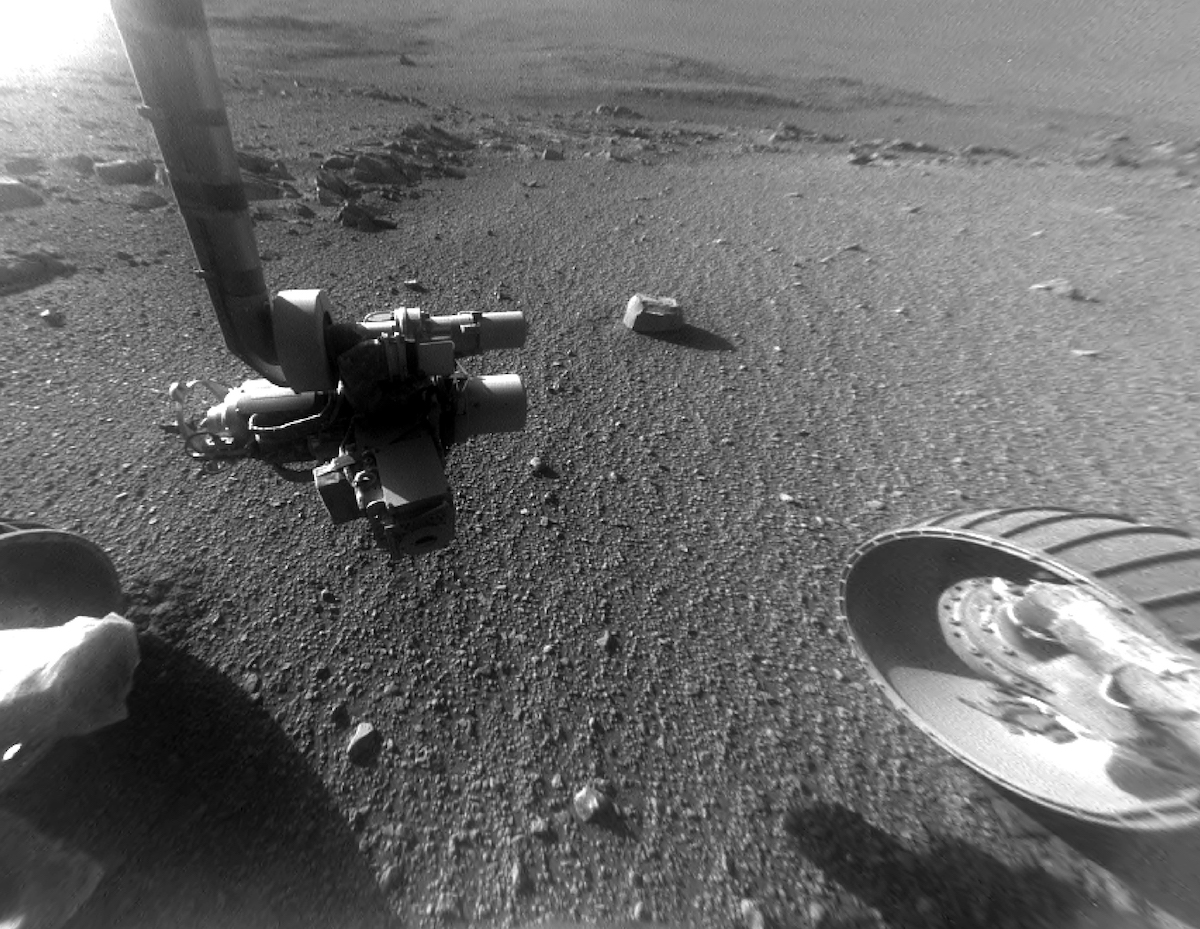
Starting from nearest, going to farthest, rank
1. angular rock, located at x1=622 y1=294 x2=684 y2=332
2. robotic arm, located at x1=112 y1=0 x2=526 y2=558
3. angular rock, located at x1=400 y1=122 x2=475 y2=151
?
robotic arm, located at x1=112 y1=0 x2=526 y2=558, angular rock, located at x1=622 y1=294 x2=684 y2=332, angular rock, located at x1=400 y1=122 x2=475 y2=151

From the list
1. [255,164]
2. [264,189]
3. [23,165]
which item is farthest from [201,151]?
[23,165]

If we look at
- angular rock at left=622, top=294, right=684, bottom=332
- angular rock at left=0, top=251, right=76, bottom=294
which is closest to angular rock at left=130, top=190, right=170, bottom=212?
angular rock at left=0, top=251, right=76, bottom=294

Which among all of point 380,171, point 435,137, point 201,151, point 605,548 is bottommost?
point 605,548

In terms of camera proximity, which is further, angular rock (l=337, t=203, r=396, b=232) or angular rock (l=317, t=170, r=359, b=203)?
angular rock (l=317, t=170, r=359, b=203)

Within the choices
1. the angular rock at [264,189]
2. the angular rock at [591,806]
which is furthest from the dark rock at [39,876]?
the angular rock at [264,189]

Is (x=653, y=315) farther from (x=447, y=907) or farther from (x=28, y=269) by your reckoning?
(x=28, y=269)

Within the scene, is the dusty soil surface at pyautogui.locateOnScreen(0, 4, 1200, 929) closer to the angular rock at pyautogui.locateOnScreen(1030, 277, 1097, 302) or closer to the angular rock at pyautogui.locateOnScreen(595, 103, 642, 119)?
the angular rock at pyautogui.locateOnScreen(1030, 277, 1097, 302)

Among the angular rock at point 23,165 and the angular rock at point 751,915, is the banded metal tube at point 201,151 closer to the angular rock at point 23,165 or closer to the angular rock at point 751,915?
the angular rock at point 751,915

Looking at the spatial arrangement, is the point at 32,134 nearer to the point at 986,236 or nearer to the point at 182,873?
the point at 182,873
